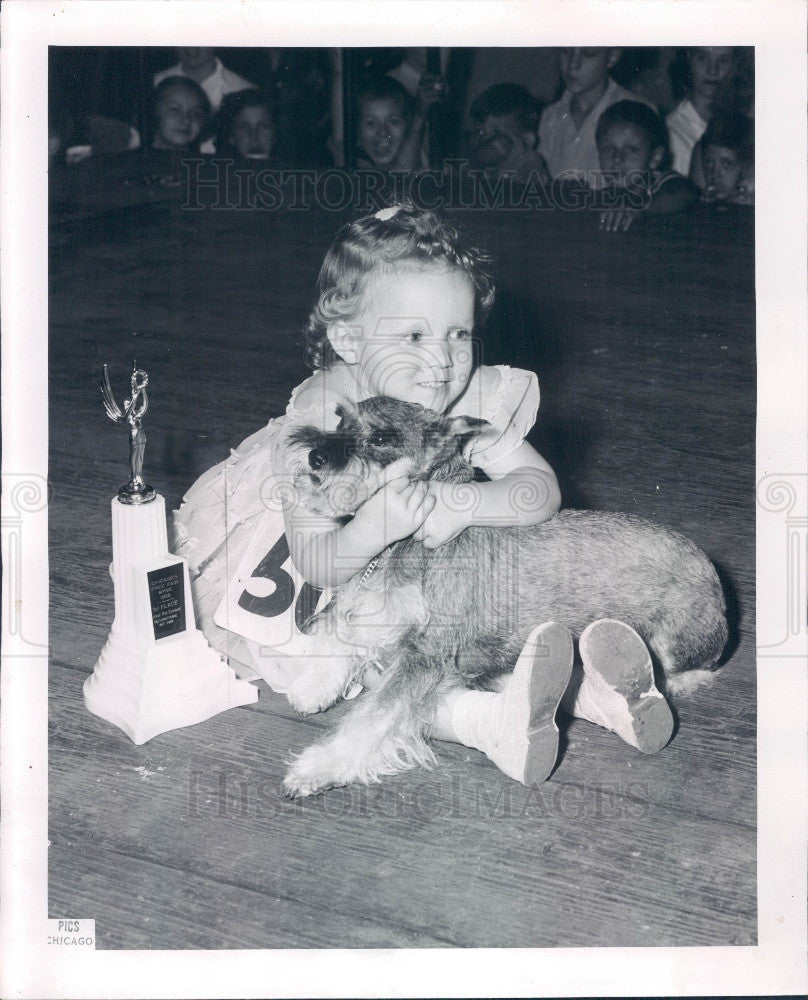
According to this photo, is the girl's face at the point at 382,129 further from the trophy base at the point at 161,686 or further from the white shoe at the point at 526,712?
the white shoe at the point at 526,712

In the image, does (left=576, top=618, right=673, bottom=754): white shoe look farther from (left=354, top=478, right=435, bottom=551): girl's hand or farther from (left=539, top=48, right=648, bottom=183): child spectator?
(left=539, top=48, right=648, bottom=183): child spectator

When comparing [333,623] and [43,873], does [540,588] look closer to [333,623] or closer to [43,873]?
[333,623]

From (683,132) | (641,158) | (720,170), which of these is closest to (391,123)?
(641,158)

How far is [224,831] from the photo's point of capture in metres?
1.81

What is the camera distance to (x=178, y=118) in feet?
12.9

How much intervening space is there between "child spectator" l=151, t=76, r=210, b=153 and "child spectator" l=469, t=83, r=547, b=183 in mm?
959

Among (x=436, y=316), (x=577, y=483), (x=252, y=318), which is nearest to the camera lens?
(x=436, y=316)

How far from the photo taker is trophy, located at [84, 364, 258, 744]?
2.00 meters

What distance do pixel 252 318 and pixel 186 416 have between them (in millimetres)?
857

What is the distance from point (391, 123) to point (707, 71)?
120 cm

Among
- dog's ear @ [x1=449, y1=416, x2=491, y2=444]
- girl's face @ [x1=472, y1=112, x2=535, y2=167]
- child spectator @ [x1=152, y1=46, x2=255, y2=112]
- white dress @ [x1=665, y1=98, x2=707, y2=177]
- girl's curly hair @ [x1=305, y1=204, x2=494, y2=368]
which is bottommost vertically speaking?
dog's ear @ [x1=449, y1=416, x2=491, y2=444]

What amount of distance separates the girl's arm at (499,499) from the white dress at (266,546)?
3 centimetres

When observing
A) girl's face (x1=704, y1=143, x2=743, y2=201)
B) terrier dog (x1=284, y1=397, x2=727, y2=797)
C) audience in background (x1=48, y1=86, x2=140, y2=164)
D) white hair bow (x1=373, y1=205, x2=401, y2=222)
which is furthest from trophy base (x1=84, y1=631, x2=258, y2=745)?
girl's face (x1=704, y1=143, x2=743, y2=201)

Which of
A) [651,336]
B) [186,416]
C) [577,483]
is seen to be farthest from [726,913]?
[651,336]
